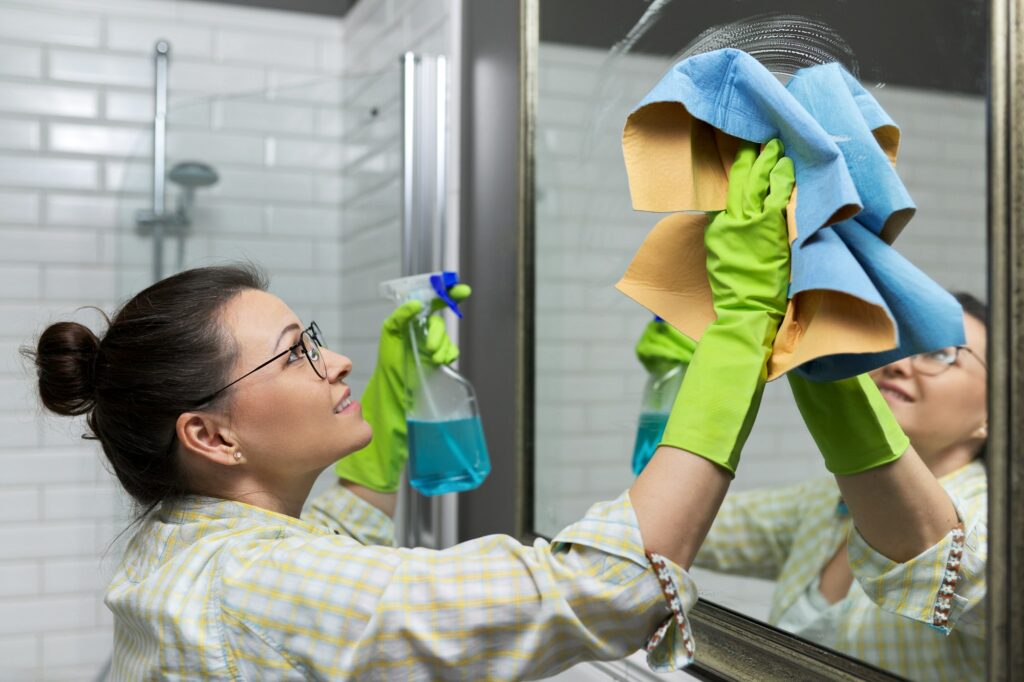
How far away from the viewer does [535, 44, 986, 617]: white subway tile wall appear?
1006mm

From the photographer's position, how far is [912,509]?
31.2 inches

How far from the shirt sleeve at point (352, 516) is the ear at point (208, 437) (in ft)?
1.20

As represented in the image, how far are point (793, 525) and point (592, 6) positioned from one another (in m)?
0.70

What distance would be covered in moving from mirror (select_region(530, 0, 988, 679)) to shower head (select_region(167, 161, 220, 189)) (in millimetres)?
844

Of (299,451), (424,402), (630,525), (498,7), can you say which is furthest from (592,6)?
(630,525)

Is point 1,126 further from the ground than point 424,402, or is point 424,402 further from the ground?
point 1,126

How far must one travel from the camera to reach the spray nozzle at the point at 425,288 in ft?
4.45

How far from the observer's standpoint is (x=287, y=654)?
0.83 meters

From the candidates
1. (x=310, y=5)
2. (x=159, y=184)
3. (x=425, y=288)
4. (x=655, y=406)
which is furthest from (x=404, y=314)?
(x=310, y=5)

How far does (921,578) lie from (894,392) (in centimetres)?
15

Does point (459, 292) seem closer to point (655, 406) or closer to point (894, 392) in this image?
point (655, 406)

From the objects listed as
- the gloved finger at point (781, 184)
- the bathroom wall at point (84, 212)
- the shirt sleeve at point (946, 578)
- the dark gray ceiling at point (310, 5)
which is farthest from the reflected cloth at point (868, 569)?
the dark gray ceiling at point (310, 5)

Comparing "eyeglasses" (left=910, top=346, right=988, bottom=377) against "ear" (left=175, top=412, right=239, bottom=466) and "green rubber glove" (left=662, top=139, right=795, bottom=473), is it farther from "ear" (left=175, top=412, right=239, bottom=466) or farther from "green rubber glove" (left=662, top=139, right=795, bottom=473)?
"ear" (left=175, top=412, right=239, bottom=466)

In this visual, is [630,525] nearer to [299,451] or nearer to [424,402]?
[299,451]
